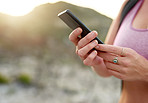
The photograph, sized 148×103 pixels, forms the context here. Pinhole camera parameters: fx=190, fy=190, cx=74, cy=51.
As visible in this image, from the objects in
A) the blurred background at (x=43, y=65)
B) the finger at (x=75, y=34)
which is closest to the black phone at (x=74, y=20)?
the finger at (x=75, y=34)

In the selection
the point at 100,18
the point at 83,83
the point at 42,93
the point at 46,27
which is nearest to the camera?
the point at 42,93

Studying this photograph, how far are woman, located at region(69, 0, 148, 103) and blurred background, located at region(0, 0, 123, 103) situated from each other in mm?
6211

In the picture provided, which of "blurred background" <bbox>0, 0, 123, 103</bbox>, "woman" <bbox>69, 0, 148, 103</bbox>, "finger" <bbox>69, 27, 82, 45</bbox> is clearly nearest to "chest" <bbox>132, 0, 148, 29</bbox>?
"woman" <bbox>69, 0, 148, 103</bbox>

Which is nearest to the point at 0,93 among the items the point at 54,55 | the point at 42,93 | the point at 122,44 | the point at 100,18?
the point at 42,93

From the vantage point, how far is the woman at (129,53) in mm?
790

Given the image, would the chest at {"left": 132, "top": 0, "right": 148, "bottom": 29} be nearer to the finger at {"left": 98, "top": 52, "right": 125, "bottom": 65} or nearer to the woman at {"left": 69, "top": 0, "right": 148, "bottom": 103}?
the woman at {"left": 69, "top": 0, "right": 148, "bottom": 103}

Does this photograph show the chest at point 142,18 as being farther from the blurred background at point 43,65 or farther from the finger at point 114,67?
the blurred background at point 43,65

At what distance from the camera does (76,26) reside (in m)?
0.83

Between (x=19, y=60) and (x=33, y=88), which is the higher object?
(x=19, y=60)

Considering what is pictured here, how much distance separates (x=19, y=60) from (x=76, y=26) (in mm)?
10252

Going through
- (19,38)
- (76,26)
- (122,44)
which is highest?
(19,38)

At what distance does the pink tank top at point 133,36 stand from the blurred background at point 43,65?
20.5ft

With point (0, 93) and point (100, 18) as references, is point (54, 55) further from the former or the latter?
point (100, 18)

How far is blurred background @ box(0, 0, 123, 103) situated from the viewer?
7.70m
